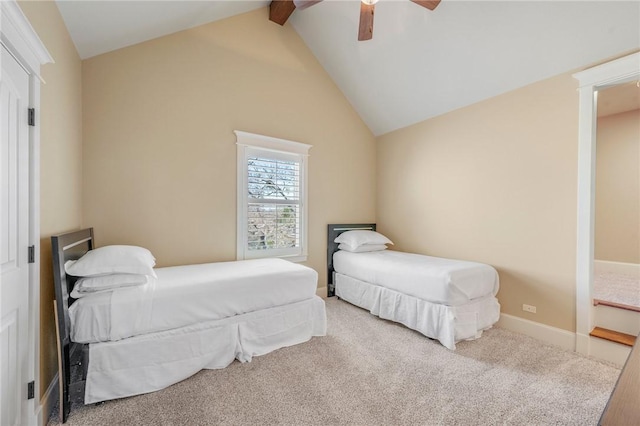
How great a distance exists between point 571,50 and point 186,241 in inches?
159

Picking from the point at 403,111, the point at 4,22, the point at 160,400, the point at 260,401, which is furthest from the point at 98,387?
the point at 403,111

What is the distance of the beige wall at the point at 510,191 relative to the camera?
254 centimetres

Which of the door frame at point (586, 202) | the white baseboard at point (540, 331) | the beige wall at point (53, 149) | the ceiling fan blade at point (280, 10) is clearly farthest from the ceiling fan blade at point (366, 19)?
the white baseboard at point (540, 331)

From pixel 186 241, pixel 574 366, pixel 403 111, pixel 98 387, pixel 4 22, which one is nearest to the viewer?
pixel 4 22

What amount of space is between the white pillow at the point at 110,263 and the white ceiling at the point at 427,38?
5.63 ft

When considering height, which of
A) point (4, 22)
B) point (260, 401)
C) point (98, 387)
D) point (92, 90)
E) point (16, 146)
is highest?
point (92, 90)

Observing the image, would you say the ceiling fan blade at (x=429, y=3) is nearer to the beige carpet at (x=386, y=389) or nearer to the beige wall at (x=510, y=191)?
the beige wall at (x=510, y=191)

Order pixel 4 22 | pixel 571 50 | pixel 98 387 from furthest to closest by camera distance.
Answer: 1. pixel 571 50
2. pixel 98 387
3. pixel 4 22

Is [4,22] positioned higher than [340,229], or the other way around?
[4,22]

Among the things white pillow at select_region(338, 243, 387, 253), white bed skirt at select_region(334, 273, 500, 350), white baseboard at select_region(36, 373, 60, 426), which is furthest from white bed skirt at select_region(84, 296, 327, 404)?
white pillow at select_region(338, 243, 387, 253)

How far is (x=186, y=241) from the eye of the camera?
2.92 meters

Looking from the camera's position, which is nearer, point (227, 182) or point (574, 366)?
point (574, 366)

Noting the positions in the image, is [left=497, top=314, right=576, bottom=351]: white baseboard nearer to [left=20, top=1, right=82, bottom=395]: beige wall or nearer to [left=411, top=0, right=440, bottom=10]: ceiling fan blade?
[left=411, top=0, right=440, bottom=10]: ceiling fan blade

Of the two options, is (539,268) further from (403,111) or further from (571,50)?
(403,111)
